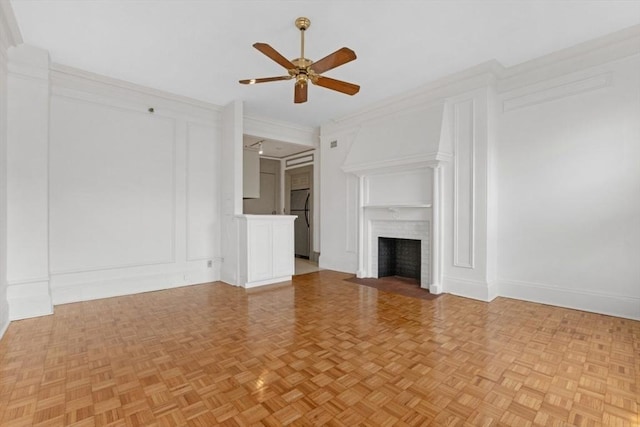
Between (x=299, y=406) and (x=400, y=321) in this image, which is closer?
Result: (x=299, y=406)

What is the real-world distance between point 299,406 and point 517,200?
391 cm

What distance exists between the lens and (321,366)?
7.63ft

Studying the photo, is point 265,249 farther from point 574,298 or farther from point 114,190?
point 574,298

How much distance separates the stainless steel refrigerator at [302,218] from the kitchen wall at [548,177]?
398 cm

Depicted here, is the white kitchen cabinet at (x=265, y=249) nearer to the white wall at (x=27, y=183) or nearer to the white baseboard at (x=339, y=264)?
the white baseboard at (x=339, y=264)

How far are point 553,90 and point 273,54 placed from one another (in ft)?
11.7

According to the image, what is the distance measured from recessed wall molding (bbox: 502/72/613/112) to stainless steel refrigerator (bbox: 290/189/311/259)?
204 inches

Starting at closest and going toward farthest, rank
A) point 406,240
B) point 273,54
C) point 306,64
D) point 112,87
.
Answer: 1. point 273,54
2. point 306,64
3. point 112,87
4. point 406,240

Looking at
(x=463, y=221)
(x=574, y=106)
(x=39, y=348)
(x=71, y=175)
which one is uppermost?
(x=574, y=106)

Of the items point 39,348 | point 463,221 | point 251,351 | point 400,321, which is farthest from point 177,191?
point 463,221

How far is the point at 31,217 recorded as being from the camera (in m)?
3.48

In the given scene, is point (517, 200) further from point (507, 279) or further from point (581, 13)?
point (581, 13)

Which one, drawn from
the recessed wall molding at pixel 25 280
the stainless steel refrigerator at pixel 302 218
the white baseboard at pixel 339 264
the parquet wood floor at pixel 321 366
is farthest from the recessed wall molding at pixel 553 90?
the recessed wall molding at pixel 25 280

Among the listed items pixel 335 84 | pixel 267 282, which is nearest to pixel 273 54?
pixel 335 84
